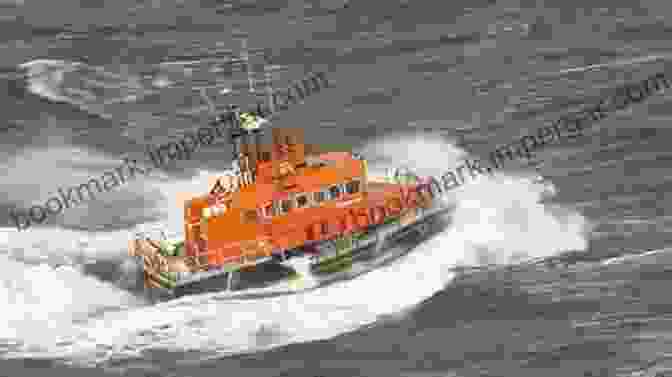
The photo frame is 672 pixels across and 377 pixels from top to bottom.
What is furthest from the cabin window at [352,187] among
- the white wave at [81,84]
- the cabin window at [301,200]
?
the white wave at [81,84]

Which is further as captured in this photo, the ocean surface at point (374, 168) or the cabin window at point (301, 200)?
the cabin window at point (301, 200)

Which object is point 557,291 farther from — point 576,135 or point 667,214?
point 576,135

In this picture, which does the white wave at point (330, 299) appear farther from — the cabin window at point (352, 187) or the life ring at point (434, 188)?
the cabin window at point (352, 187)

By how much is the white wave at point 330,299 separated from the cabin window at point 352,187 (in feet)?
9.78

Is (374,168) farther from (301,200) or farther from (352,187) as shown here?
(301,200)

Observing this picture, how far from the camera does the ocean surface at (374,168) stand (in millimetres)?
47469

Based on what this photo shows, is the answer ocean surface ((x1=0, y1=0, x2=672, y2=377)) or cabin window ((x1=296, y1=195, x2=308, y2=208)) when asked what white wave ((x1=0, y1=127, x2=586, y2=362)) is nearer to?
ocean surface ((x1=0, y1=0, x2=672, y2=377))

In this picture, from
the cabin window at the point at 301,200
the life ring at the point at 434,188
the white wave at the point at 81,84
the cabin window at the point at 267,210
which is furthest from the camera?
the white wave at the point at 81,84

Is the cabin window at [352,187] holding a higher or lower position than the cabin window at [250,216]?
higher

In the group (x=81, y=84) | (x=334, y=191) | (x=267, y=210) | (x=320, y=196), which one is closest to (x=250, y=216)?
(x=267, y=210)

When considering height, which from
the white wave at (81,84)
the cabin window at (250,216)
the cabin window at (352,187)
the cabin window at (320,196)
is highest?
the white wave at (81,84)

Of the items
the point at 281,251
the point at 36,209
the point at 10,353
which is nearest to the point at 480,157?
the point at 281,251

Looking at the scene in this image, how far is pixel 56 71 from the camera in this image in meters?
78.3

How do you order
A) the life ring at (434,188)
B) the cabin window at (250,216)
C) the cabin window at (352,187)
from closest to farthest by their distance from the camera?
the cabin window at (250,216)
the cabin window at (352,187)
the life ring at (434,188)
